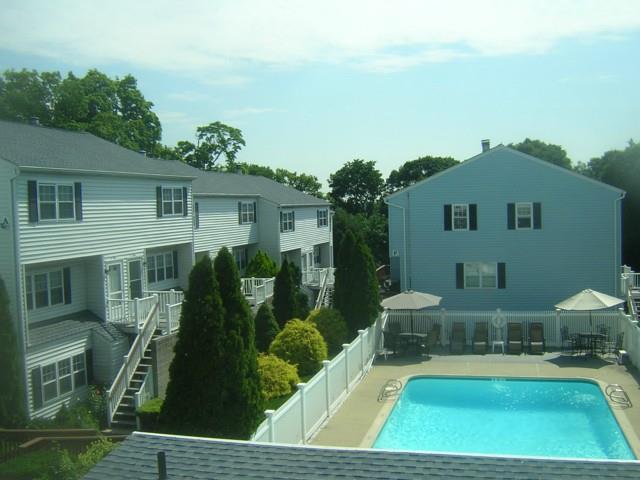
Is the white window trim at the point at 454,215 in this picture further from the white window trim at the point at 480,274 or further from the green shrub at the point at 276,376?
the green shrub at the point at 276,376

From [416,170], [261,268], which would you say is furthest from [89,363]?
[416,170]

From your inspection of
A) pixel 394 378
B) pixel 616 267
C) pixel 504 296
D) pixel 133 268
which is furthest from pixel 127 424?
pixel 616 267

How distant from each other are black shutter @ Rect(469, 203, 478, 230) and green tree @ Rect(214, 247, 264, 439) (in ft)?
64.1

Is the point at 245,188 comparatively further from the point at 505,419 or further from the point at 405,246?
the point at 505,419

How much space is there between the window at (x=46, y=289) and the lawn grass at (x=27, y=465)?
615 centimetres

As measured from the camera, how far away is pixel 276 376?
62.7ft

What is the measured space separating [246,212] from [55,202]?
17.1 metres

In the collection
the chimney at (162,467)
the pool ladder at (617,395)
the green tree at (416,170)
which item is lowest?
the pool ladder at (617,395)

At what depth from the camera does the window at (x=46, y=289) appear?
21.4m

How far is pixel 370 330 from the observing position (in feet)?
81.8

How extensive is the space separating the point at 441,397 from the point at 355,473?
1392 centimetres

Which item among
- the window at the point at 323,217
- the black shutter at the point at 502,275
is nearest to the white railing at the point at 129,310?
the black shutter at the point at 502,275

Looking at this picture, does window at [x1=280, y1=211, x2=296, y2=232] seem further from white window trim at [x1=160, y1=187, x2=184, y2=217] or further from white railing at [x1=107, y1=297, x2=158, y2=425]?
white railing at [x1=107, y1=297, x2=158, y2=425]

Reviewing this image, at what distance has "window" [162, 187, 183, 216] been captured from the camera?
26.9 m
